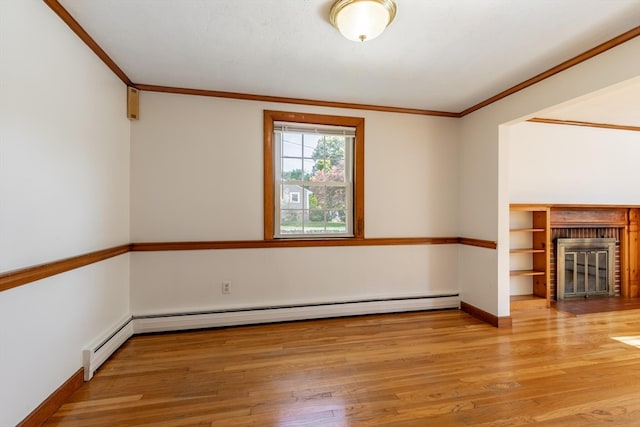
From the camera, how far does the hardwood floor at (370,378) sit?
5.23 ft

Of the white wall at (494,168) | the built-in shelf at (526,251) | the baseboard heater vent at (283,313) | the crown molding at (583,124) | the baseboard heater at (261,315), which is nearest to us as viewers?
the white wall at (494,168)

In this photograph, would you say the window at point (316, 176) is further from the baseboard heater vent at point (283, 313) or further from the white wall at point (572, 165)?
the white wall at point (572, 165)

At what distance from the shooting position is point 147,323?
105 inches

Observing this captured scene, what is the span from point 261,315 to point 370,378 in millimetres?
1333

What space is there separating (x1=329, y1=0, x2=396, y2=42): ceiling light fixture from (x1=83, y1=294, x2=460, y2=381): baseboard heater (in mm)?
2450

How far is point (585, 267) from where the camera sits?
374 centimetres

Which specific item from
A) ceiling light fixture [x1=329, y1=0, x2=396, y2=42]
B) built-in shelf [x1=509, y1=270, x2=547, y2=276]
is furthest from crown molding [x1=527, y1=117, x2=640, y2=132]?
ceiling light fixture [x1=329, y1=0, x2=396, y2=42]

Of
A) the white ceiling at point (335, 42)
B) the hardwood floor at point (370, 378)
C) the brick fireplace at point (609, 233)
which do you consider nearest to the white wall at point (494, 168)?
the white ceiling at point (335, 42)

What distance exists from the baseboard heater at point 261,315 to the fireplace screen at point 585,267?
154cm

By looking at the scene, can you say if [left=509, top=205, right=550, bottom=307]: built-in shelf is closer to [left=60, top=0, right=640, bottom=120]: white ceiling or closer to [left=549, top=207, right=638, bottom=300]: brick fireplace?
[left=549, top=207, right=638, bottom=300]: brick fireplace

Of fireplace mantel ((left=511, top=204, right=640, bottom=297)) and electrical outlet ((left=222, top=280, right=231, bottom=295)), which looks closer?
electrical outlet ((left=222, top=280, right=231, bottom=295))

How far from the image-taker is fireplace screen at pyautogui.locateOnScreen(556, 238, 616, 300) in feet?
12.0

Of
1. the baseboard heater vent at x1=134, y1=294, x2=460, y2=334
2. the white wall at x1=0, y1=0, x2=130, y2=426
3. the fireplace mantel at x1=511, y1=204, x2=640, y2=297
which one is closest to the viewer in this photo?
the white wall at x1=0, y1=0, x2=130, y2=426

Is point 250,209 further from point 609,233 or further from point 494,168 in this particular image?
point 609,233
